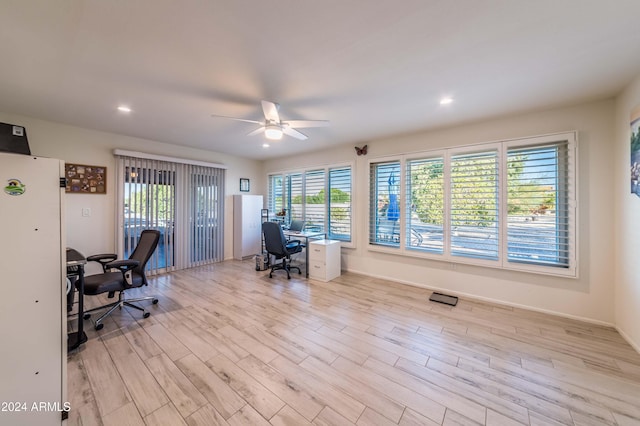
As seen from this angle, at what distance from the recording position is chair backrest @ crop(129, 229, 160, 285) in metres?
2.81

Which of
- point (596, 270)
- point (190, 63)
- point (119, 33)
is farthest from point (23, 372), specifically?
point (596, 270)

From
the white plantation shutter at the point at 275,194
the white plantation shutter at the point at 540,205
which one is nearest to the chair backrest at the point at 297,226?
the white plantation shutter at the point at 275,194

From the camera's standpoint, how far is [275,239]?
4059 mm

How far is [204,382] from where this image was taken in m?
1.69

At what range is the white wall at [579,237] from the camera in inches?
98.5

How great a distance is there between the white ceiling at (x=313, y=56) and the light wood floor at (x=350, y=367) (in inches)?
97.6

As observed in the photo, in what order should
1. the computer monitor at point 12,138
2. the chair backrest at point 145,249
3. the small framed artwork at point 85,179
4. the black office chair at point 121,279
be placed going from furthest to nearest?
1. the small framed artwork at point 85,179
2. the chair backrest at point 145,249
3. the black office chair at point 121,279
4. the computer monitor at point 12,138

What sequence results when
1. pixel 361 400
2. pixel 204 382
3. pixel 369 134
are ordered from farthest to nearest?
pixel 369 134 → pixel 204 382 → pixel 361 400

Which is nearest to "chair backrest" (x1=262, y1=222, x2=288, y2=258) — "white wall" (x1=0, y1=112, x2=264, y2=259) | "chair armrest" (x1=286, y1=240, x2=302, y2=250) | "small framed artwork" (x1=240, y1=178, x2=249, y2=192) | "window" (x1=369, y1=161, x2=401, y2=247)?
"chair armrest" (x1=286, y1=240, x2=302, y2=250)

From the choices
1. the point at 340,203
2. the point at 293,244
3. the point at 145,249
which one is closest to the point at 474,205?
the point at 340,203

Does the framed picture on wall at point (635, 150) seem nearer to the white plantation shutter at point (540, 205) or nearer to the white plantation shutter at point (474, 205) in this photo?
the white plantation shutter at point (540, 205)

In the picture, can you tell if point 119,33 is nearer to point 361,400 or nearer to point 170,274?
point 361,400

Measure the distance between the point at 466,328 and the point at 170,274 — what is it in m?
4.75

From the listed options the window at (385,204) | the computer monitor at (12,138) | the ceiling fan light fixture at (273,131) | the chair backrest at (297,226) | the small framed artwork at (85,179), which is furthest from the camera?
the chair backrest at (297,226)
